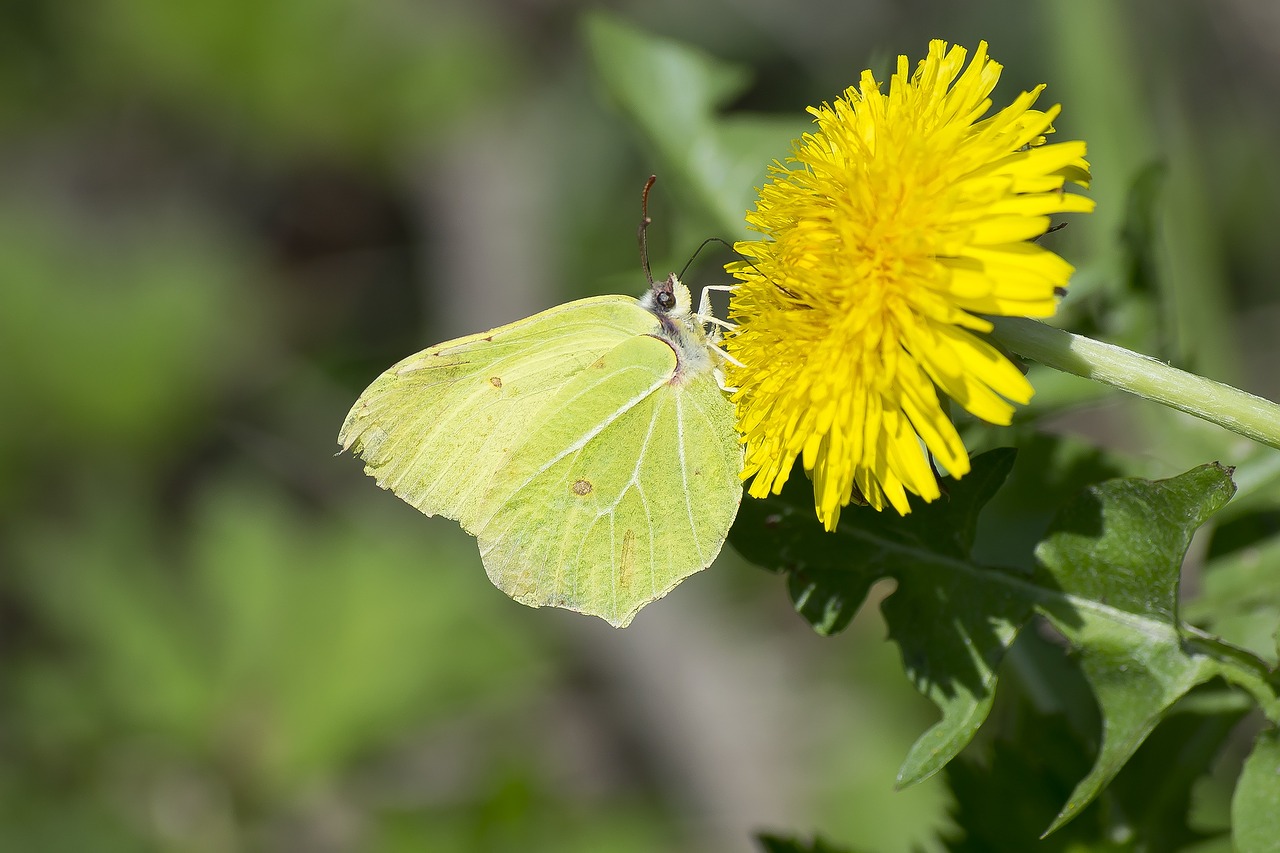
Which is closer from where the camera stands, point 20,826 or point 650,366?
point 650,366

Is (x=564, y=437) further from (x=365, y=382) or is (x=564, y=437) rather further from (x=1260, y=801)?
(x=365, y=382)

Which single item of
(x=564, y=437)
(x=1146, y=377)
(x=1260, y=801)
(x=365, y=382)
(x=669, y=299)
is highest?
(x=1146, y=377)

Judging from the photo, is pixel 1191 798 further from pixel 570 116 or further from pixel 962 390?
pixel 570 116

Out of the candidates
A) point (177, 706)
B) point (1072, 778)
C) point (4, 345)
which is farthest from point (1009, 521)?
point (4, 345)

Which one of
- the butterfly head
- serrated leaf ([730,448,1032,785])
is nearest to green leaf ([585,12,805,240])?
the butterfly head

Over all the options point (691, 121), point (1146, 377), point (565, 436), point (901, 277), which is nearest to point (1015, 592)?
point (1146, 377)
